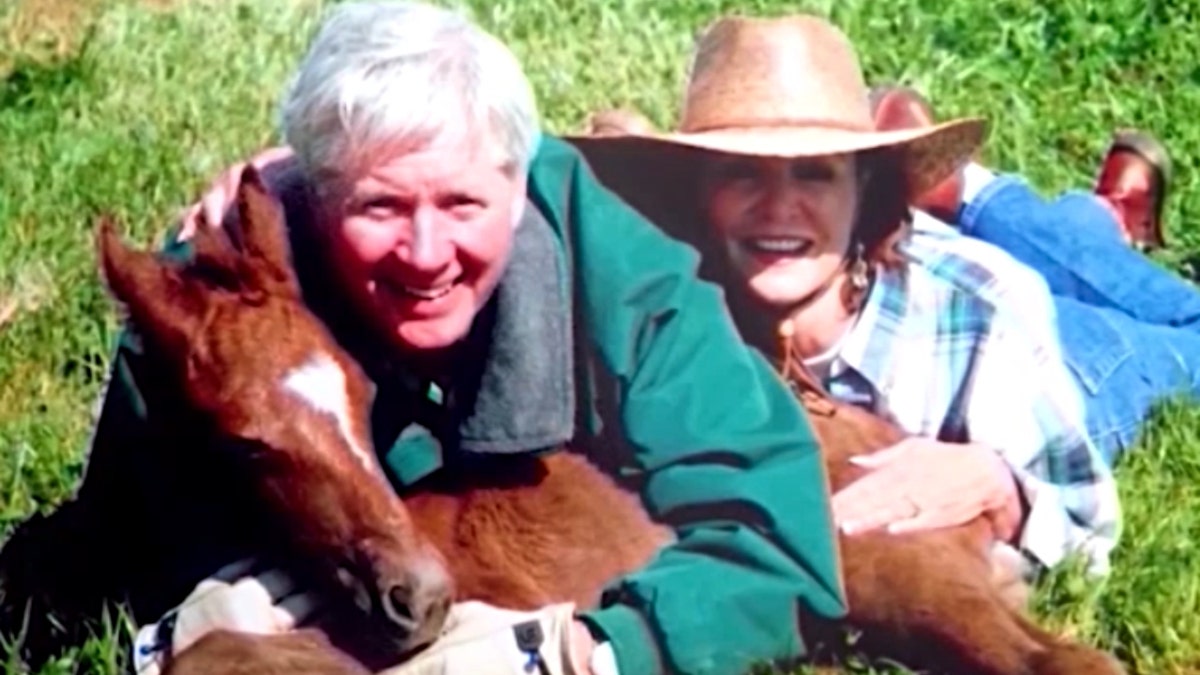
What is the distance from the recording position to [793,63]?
4.80 metres

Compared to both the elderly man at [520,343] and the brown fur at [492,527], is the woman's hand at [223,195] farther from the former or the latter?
the brown fur at [492,527]

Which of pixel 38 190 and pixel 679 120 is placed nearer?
pixel 679 120

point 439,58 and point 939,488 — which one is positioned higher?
point 439,58

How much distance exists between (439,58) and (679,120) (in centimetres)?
95

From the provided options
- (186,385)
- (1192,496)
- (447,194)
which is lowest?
(1192,496)

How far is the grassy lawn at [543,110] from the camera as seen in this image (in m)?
4.97

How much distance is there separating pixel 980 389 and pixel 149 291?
153cm

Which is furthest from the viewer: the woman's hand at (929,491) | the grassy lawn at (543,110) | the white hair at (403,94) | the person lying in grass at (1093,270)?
the person lying in grass at (1093,270)

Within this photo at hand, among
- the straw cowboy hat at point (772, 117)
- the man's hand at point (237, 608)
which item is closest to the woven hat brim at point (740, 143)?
the straw cowboy hat at point (772, 117)

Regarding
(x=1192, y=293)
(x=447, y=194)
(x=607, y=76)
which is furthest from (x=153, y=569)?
(x=1192, y=293)

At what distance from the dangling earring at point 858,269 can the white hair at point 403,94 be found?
759mm

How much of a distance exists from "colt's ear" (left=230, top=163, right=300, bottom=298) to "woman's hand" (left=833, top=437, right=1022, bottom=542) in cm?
105

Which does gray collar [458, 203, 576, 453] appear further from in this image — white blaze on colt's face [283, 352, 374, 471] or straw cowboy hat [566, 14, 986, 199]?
straw cowboy hat [566, 14, 986, 199]

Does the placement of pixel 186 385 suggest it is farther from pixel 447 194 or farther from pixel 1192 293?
pixel 1192 293
